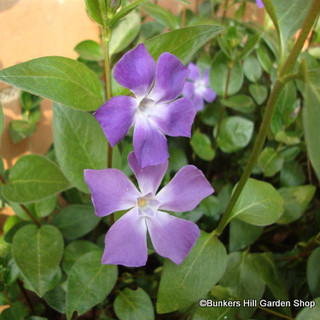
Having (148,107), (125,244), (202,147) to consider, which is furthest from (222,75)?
(125,244)

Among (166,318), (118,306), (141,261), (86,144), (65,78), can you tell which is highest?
(65,78)

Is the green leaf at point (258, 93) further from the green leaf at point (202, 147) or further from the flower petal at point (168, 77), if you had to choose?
the flower petal at point (168, 77)

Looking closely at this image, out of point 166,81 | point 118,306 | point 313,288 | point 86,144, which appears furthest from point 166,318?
point 166,81

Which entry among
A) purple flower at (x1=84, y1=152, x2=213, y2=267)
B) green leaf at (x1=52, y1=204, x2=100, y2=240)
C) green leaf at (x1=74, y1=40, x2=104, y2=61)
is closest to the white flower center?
purple flower at (x1=84, y1=152, x2=213, y2=267)

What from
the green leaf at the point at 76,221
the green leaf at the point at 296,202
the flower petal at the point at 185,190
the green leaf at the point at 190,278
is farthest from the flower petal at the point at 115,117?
the green leaf at the point at 296,202

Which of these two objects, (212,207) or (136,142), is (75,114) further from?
(212,207)
